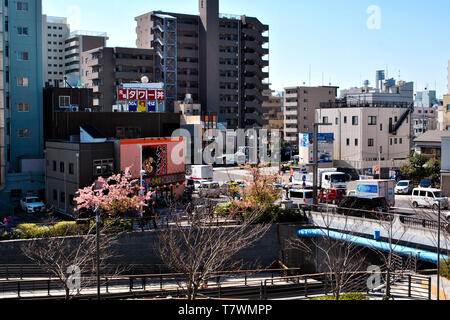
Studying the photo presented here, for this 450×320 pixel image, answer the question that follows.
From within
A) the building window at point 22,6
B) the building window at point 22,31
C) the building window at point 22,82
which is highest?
the building window at point 22,6

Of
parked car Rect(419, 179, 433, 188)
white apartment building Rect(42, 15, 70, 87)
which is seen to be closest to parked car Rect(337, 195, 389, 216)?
parked car Rect(419, 179, 433, 188)

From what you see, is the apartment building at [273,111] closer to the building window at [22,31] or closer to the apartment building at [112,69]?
the apartment building at [112,69]

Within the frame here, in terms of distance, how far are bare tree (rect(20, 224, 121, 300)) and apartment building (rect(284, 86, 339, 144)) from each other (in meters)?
70.6

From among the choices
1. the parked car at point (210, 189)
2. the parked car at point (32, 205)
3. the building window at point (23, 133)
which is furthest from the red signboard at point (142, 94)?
the parked car at point (32, 205)

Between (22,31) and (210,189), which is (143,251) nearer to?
(210,189)

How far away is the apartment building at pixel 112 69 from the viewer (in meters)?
79.6

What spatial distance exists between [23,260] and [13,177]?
17.7 metres

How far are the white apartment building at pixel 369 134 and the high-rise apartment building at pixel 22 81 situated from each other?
32.0 meters

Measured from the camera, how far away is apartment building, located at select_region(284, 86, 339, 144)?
304 feet

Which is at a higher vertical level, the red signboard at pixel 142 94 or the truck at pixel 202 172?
the red signboard at pixel 142 94

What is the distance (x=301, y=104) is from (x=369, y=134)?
115ft

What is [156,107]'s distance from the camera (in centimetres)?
4566

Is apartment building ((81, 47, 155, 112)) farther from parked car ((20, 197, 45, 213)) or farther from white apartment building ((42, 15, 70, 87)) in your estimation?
parked car ((20, 197, 45, 213))
